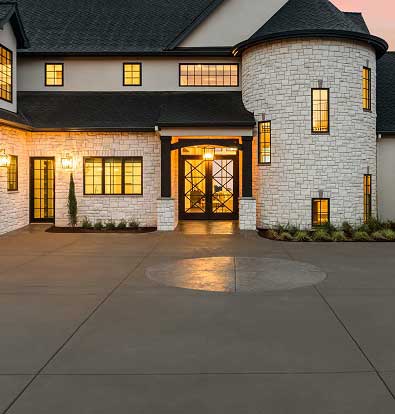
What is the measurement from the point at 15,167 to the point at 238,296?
1386 centimetres

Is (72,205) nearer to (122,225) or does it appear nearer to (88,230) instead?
(88,230)

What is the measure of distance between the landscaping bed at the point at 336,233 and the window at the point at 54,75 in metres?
10.9

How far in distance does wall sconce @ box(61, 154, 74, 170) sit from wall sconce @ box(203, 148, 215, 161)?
19.3 feet

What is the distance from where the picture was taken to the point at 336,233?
17.2 meters

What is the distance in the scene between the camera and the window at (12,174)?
63.8 feet

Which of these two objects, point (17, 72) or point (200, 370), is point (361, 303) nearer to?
point (200, 370)

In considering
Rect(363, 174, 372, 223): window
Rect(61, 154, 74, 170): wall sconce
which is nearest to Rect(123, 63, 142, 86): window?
Rect(61, 154, 74, 170): wall sconce

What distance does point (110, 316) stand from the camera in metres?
7.56

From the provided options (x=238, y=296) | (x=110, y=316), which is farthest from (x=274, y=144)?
(x=110, y=316)

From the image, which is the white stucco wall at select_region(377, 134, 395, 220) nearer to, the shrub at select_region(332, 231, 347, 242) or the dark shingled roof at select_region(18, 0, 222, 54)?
the shrub at select_region(332, 231, 347, 242)

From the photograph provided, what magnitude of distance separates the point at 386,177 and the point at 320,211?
4.62 metres

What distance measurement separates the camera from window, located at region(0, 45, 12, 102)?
1934 cm

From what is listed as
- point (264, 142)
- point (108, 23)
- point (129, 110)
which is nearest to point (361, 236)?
point (264, 142)

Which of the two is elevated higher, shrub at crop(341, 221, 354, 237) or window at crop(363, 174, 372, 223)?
window at crop(363, 174, 372, 223)
